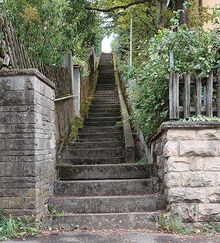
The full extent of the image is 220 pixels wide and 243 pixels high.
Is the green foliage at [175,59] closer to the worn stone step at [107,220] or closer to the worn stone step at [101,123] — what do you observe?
the worn stone step at [107,220]

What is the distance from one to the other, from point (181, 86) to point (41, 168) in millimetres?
2411

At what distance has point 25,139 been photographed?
12.5 ft

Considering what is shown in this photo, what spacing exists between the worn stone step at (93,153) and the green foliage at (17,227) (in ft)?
8.55

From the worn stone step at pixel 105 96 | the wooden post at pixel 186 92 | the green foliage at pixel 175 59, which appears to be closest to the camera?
the wooden post at pixel 186 92

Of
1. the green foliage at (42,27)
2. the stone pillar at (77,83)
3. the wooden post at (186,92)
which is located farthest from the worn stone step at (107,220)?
the stone pillar at (77,83)

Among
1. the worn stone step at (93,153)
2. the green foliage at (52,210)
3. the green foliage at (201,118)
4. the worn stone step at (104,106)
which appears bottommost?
the green foliage at (52,210)

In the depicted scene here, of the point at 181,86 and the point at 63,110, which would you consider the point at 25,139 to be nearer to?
the point at 181,86

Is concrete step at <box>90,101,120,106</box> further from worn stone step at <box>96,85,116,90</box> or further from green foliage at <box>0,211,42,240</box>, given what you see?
green foliage at <box>0,211,42,240</box>

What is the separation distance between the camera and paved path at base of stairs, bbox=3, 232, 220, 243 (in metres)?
3.42

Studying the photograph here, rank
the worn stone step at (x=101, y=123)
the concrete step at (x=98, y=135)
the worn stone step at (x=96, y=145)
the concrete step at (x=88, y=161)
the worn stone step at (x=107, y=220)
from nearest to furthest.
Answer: the worn stone step at (x=107, y=220) → the concrete step at (x=88, y=161) → the worn stone step at (x=96, y=145) → the concrete step at (x=98, y=135) → the worn stone step at (x=101, y=123)

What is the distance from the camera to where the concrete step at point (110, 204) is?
4.25 m

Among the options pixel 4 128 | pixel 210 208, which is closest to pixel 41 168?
pixel 4 128

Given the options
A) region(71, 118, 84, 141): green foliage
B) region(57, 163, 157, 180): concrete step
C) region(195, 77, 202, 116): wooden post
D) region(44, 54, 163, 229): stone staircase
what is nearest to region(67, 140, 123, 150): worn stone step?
region(71, 118, 84, 141): green foliage

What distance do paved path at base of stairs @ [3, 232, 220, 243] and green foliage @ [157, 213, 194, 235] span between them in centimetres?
14
